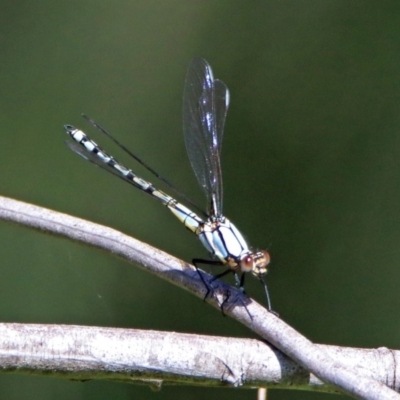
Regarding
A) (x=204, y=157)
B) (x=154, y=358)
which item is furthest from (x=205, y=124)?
(x=154, y=358)

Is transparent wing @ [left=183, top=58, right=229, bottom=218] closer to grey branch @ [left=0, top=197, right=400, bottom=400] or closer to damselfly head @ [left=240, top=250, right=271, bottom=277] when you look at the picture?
damselfly head @ [left=240, top=250, right=271, bottom=277]

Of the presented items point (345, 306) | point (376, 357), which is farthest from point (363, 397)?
point (345, 306)

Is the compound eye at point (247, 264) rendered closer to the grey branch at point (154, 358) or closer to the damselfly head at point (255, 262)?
the damselfly head at point (255, 262)

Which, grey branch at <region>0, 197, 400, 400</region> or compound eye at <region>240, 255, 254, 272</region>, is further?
compound eye at <region>240, 255, 254, 272</region>

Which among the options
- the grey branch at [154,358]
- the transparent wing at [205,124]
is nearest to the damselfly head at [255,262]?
the transparent wing at [205,124]

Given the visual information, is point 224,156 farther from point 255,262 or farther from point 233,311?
point 233,311

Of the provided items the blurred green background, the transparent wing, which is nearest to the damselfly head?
the transparent wing
